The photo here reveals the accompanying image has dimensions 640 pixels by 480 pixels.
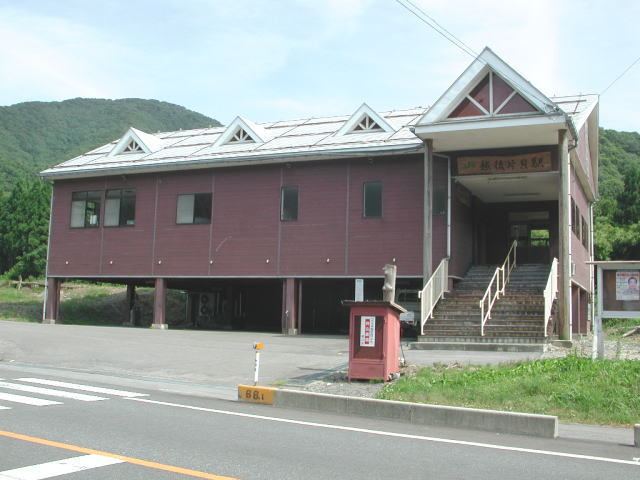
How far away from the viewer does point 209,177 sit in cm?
2839

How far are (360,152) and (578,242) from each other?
9721 mm

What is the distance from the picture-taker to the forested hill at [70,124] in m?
115

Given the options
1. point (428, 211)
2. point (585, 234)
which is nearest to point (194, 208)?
point (428, 211)

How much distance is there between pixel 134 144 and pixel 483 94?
661 inches

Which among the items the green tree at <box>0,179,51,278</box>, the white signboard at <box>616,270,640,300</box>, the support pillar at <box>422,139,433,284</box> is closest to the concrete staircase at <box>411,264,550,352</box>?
the support pillar at <box>422,139,433,284</box>

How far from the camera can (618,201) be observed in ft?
180

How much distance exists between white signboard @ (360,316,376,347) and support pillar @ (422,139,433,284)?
9272mm

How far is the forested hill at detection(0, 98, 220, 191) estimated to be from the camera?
11519 centimetres

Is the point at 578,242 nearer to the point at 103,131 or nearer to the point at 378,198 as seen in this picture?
the point at 378,198

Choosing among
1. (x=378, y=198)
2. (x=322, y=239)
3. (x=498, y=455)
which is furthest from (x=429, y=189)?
(x=498, y=455)

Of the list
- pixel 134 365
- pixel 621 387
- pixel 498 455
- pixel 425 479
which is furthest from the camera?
pixel 134 365

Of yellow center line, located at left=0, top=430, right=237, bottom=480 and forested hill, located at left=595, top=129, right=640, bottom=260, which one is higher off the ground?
forested hill, located at left=595, top=129, right=640, bottom=260

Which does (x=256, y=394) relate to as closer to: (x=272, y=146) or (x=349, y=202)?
(x=349, y=202)

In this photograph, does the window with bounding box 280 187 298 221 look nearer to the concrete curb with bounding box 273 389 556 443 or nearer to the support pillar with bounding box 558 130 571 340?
the support pillar with bounding box 558 130 571 340
